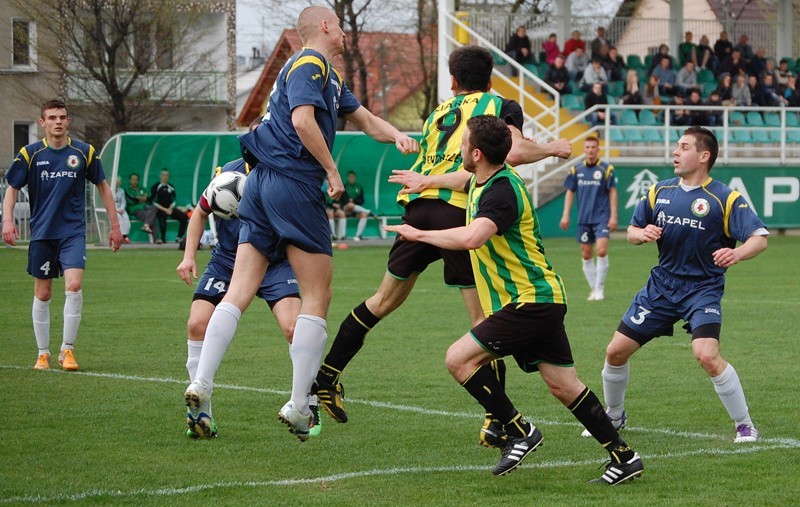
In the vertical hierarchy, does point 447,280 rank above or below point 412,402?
above

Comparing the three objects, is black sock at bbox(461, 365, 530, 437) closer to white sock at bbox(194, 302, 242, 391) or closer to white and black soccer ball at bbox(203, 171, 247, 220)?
white sock at bbox(194, 302, 242, 391)

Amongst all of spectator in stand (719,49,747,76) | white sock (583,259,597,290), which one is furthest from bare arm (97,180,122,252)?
spectator in stand (719,49,747,76)

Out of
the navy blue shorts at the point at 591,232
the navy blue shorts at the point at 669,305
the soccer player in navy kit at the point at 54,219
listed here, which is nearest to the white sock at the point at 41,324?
the soccer player in navy kit at the point at 54,219

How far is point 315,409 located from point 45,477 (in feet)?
5.99

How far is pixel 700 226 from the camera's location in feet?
23.0

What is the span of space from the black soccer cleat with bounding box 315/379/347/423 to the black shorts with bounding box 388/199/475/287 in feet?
2.49

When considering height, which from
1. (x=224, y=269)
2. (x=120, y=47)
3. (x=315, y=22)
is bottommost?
(x=224, y=269)

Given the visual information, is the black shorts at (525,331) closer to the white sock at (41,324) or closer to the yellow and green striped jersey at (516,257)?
the yellow and green striped jersey at (516,257)

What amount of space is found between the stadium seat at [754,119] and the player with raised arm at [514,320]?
2781 centimetres

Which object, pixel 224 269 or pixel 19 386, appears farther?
pixel 19 386

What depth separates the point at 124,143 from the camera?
29281 mm

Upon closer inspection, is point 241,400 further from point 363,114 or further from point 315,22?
point 315,22

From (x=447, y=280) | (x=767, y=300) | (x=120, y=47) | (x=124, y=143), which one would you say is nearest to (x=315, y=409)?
(x=447, y=280)

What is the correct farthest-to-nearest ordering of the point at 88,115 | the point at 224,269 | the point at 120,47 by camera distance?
Result: the point at 88,115 < the point at 120,47 < the point at 224,269
